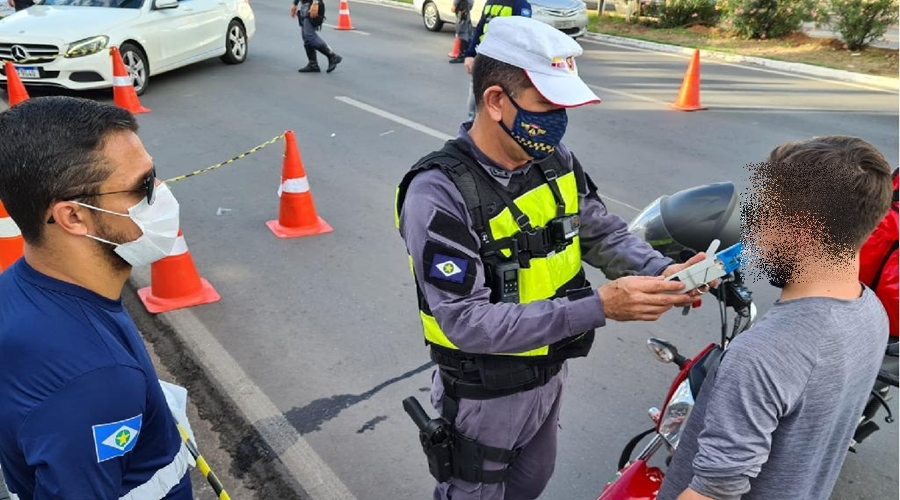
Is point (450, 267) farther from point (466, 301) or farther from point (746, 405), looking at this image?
point (746, 405)

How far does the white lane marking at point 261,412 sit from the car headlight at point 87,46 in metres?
5.71

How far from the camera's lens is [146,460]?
1710mm

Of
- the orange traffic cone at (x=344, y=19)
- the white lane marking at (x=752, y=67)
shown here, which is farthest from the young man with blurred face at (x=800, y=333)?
the orange traffic cone at (x=344, y=19)

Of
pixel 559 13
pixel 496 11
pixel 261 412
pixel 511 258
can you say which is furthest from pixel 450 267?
pixel 559 13

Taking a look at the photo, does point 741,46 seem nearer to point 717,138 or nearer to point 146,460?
point 717,138

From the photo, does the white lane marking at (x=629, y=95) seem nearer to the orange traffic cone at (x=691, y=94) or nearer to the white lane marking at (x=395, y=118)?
the orange traffic cone at (x=691, y=94)

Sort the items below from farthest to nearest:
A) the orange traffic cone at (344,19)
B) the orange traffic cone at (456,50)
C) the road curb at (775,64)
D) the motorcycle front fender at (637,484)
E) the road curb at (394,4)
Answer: the road curb at (394,4) < the orange traffic cone at (344,19) < the orange traffic cone at (456,50) < the road curb at (775,64) < the motorcycle front fender at (637,484)

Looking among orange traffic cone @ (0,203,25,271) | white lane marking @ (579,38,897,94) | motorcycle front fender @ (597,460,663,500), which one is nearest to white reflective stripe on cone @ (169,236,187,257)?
orange traffic cone @ (0,203,25,271)

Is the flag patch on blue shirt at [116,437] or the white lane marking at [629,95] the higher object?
the flag patch on blue shirt at [116,437]

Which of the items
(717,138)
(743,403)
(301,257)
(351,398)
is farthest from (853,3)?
(743,403)

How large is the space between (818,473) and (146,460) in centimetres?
163

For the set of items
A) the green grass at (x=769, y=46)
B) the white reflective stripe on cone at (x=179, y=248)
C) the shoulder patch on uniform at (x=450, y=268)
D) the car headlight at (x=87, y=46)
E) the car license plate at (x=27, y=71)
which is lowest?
the white reflective stripe on cone at (x=179, y=248)

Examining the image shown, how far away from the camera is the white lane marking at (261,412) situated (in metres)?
3.17

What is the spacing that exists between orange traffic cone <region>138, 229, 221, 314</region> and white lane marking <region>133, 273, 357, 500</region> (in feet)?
0.30
